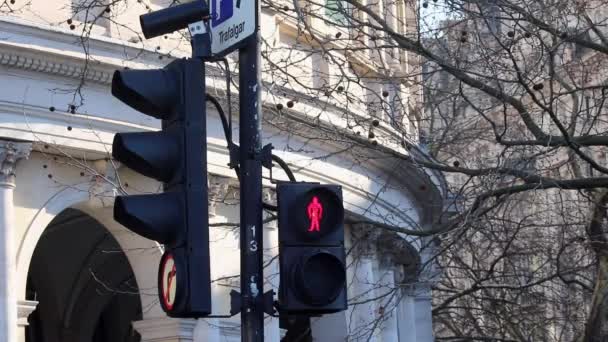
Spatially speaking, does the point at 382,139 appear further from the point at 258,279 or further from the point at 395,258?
the point at 258,279

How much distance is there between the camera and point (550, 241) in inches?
1030

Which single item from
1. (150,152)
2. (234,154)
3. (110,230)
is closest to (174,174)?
(150,152)

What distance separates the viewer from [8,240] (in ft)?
56.8

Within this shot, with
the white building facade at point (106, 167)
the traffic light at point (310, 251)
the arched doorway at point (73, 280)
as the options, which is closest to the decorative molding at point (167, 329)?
the white building facade at point (106, 167)

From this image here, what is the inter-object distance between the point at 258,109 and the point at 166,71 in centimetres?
65

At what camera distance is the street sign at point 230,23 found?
277 inches

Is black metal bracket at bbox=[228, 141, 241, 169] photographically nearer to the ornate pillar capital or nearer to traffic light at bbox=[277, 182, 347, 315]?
traffic light at bbox=[277, 182, 347, 315]

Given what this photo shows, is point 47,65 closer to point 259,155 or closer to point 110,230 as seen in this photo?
point 110,230

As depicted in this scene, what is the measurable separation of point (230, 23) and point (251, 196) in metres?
0.87

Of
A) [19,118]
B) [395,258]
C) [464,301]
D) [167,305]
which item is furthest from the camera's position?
[464,301]

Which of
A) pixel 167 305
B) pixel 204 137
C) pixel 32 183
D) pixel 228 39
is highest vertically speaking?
pixel 32 183

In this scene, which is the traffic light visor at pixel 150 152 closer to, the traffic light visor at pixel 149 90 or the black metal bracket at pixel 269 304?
the traffic light visor at pixel 149 90

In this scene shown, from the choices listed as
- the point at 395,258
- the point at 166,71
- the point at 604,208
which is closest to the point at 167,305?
the point at 166,71

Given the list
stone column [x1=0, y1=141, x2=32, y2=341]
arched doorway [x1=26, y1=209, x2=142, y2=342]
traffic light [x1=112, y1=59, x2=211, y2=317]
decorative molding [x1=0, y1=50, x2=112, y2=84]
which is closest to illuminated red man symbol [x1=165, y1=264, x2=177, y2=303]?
traffic light [x1=112, y1=59, x2=211, y2=317]
